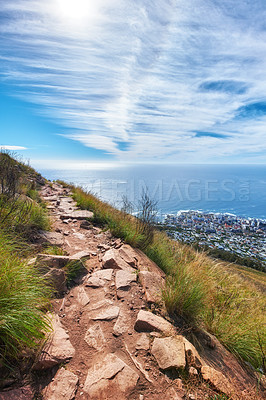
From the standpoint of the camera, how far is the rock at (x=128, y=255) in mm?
4143

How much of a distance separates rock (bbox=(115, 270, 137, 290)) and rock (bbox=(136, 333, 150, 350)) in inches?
38.3

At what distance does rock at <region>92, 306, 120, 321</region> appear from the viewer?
2.63 metres

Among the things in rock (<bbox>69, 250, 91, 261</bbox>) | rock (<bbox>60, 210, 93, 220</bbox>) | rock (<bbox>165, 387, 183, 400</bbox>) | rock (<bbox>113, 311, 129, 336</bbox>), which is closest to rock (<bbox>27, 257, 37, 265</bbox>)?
rock (<bbox>69, 250, 91, 261</bbox>)

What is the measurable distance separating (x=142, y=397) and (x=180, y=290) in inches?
58.2

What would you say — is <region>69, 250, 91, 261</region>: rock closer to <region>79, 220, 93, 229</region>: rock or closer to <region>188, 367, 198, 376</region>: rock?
<region>79, 220, 93, 229</region>: rock

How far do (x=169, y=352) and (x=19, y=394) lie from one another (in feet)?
4.80

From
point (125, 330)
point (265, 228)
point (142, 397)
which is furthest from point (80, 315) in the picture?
point (265, 228)

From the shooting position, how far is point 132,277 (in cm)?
358

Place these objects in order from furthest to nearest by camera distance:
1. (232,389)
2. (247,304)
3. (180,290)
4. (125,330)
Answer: (247,304) < (180,290) < (125,330) < (232,389)

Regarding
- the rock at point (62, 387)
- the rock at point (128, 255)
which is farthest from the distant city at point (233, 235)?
the rock at point (62, 387)

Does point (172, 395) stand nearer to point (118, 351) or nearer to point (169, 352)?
point (169, 352)

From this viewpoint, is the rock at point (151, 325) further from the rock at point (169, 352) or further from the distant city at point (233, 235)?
the distant city at point (233, 235)

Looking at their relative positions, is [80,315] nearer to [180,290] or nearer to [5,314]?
[5,314]

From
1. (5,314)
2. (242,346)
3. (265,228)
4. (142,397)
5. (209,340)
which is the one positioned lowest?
(265,228)
